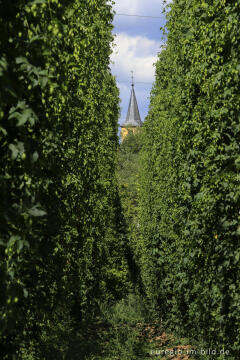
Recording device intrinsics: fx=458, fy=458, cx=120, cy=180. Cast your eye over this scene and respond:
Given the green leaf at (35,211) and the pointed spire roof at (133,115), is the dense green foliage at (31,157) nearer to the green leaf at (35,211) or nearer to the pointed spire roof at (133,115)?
the green leaf at (35,211)

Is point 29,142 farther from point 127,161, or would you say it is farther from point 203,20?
point 127,161

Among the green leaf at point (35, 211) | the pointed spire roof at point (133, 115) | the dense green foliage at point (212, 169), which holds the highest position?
the pointed spire roof at point (133, 115)

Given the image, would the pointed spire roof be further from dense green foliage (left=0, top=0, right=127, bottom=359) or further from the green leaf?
the green leaf

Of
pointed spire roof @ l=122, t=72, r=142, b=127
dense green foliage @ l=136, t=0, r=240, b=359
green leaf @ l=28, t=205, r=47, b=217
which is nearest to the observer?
green leaf @ l=28, t=205, r=47, b=217

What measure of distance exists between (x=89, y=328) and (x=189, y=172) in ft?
26.9

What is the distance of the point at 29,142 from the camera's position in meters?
3.82

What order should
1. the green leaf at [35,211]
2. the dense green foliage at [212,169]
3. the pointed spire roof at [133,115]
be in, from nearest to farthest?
the green leaf at [35,211] → the dense green foliage at [212,169] → the pointed spire roof at [133,115]

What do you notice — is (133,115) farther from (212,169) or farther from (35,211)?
(35,211)

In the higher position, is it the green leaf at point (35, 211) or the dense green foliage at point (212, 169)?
the dense green foliage at point (212, 169)

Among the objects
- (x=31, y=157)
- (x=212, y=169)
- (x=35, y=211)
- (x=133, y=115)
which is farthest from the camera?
(x=133, y=115)

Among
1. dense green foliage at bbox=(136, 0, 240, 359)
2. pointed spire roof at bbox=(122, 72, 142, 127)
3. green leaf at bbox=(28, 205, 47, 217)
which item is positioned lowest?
green leaf at bbox=(28, 205, 47, 217)

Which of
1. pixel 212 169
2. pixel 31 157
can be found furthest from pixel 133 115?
pixel 31 157

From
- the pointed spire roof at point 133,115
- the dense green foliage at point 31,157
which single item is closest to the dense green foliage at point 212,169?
the dense green foliage at point 31,157

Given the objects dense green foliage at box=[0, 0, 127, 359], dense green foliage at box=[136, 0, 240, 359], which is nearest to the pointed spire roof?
dense green foliage at box=[136, 0, 240, 359]
